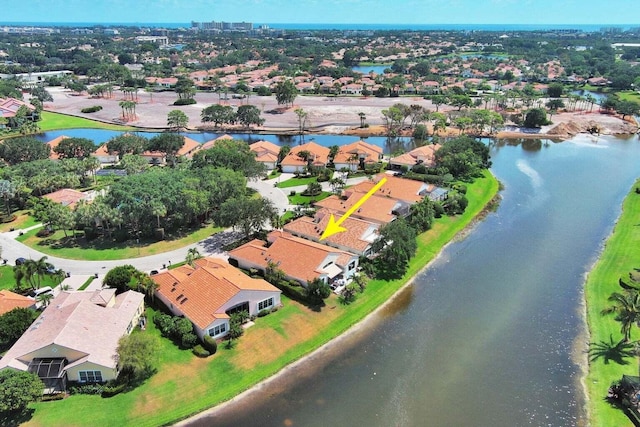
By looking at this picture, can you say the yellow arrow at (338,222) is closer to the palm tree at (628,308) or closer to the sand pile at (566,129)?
the palm tree at (628,308)

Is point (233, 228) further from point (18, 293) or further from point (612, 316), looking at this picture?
point (612, 316)

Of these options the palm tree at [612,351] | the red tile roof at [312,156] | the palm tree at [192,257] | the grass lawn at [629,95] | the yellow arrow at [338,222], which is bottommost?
the palm tree at [612,351]

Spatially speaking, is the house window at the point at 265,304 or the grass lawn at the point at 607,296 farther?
the house window at the point at 265,304

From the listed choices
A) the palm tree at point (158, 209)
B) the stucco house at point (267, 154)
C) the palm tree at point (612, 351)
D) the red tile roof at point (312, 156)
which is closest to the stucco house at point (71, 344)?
the palm tree at point (158, 209)

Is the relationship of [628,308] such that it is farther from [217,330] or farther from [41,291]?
[41,291]

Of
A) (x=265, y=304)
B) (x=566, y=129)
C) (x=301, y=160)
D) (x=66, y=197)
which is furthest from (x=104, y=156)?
(x=566, y=129)
